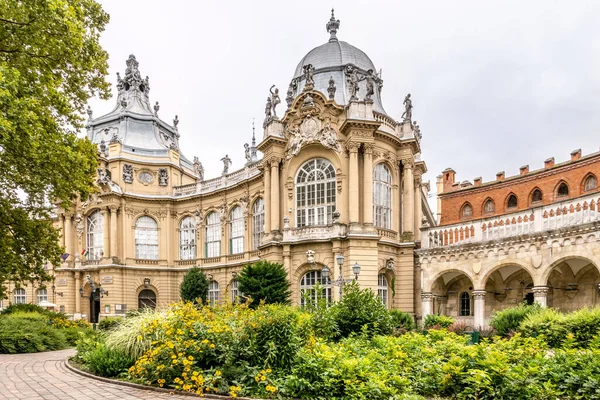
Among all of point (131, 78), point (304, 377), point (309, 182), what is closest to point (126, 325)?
point (304, 377)

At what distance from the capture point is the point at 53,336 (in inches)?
677

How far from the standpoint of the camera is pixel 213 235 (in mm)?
38219

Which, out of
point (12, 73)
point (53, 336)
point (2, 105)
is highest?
point (12, 73)

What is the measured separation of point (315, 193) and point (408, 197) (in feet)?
19.8

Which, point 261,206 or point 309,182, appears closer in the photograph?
point 309,182

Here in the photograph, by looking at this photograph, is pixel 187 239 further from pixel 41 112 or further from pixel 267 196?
pixel 41 112

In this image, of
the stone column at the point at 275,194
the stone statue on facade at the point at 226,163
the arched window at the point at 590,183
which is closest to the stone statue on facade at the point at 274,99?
the stone column at the point at 275,194

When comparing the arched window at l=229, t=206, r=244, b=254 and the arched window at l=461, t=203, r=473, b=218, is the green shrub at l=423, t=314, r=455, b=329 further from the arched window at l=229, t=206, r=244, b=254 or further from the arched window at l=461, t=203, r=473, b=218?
the arched window at l=461, t=203, r=473, b=218

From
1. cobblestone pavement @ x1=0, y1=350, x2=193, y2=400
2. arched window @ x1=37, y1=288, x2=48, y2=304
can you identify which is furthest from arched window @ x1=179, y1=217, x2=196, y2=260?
cobblestone pavement @ x1=0, y1=350, x2=193, y2=400

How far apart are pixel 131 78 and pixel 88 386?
4105cm

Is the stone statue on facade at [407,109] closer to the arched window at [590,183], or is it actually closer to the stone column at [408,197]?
the stone column at [408,197]

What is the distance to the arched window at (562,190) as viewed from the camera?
3127 cm

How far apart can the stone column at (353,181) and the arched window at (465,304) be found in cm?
709

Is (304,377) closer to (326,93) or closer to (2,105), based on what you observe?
(2,105)
